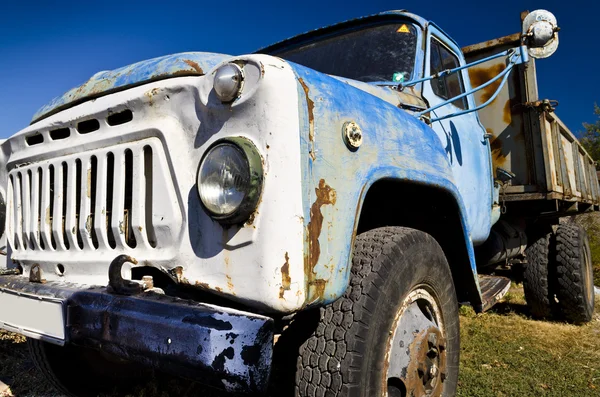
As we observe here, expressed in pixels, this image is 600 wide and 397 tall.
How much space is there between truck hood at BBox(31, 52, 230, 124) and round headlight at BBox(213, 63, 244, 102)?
22 cm

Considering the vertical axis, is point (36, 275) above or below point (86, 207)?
below

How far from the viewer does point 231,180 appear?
147cm

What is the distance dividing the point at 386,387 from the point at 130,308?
930mm

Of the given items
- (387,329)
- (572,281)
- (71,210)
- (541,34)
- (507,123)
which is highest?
(541,34)

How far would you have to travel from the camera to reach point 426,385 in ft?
6.82

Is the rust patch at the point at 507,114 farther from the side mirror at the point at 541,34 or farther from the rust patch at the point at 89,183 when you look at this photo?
the rust patch at the point at 89,183

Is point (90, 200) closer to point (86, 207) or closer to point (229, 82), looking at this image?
point (86, 207)

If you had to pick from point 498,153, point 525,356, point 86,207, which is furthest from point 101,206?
point 498,153

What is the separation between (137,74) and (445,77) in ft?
7.06

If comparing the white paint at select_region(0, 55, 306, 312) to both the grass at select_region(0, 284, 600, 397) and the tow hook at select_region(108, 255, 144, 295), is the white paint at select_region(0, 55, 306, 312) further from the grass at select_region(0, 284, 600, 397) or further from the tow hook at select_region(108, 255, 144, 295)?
the grass at select_region(0, 284, 600, 397)

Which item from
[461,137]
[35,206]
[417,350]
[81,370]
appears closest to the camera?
[417,350]

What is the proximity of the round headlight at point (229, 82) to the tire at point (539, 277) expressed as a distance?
414cm

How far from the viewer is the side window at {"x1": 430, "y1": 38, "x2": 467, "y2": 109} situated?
3.10 meters

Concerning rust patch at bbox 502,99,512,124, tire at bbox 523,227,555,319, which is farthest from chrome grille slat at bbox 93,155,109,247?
tire at bbox 523,227,555,319
